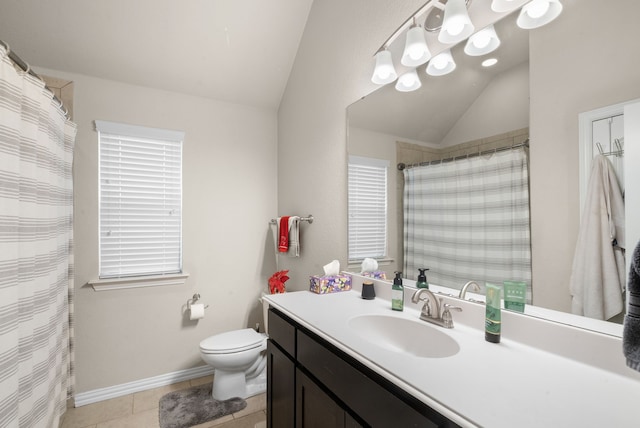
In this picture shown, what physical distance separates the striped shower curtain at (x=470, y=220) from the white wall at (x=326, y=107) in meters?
0.54

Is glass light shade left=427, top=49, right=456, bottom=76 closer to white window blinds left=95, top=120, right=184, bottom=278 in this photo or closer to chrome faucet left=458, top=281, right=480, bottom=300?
chrome faucet left=458, top=281, right=480, bottom=300

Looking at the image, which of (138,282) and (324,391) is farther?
(138,282)

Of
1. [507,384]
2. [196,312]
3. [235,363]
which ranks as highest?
[507,384]

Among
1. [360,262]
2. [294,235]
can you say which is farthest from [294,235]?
[360,262]

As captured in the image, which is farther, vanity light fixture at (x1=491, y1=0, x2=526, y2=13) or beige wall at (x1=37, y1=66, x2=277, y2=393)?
beige wall at (x1=37, y1=66, x2=277, y2=393)

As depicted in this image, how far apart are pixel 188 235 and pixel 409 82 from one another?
194cm

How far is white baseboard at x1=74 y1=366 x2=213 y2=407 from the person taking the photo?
207cm

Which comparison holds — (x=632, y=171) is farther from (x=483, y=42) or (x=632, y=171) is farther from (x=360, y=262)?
(x=360, y=262)

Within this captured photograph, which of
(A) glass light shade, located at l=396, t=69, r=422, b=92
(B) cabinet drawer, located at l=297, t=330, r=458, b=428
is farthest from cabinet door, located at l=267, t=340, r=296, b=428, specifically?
(A) glass light shade, located at l=396, t=69, r=422, b=92

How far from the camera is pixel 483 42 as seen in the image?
1150 mm

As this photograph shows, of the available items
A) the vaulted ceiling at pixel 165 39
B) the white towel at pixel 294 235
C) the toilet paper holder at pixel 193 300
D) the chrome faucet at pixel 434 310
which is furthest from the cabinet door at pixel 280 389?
the vaulted ceiling at pixel 165 39

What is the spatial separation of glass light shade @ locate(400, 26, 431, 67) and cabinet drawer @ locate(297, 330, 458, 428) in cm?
131

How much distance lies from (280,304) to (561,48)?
141cm

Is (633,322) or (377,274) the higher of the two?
(633,322)
